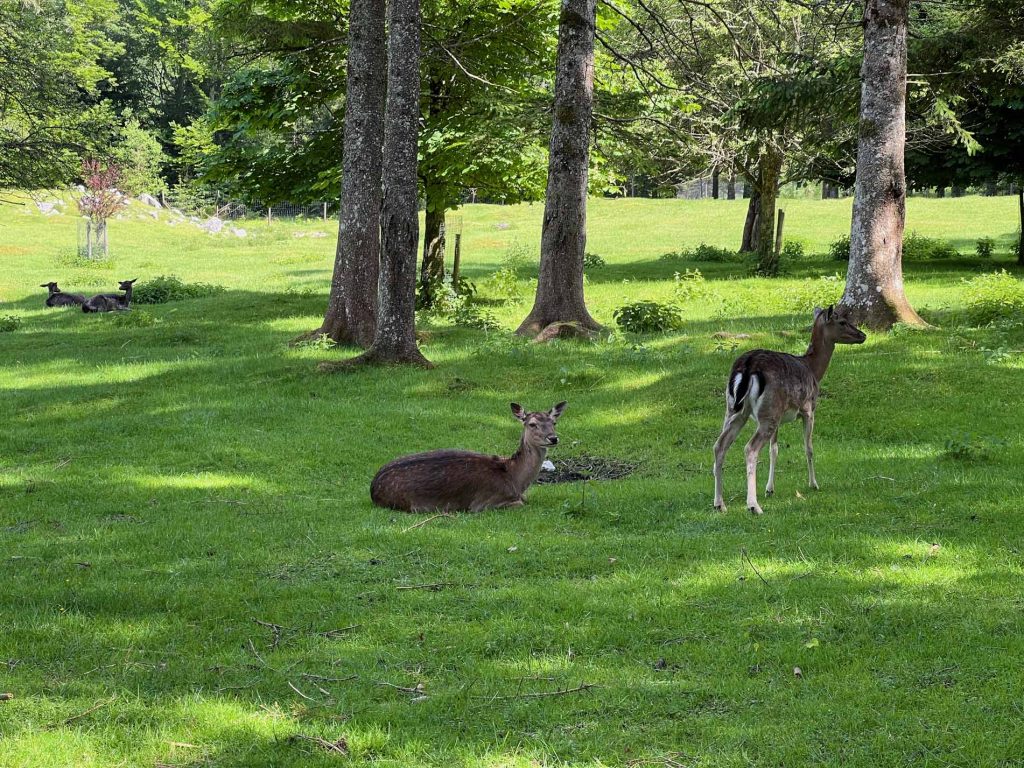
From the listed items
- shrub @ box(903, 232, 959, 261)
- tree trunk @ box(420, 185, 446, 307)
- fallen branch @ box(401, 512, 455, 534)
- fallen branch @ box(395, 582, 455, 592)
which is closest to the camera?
fallen branch @ box(395, 582, 455, 592)

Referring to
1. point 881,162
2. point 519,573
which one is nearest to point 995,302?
point 881,162

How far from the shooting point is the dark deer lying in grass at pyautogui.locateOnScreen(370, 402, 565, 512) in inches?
422

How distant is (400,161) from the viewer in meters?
18.1

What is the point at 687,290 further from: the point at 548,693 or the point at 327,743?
the point at 327,743

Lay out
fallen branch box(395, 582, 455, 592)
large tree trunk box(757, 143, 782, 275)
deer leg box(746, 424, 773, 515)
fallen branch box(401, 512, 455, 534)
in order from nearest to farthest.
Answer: fallen branch box(395, 582, 455, 592)
fallen branch box(401, 512, 455, 534)
deer leg box(746, 424, 773, 515)
large tree trunk box(757, 143, 782, 275)

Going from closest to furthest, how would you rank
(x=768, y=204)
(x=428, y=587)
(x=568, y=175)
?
1. (x=428, y=587)
2. (x=568, y=175)
3. (x=768, y=204)

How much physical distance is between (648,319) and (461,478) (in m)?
11.3

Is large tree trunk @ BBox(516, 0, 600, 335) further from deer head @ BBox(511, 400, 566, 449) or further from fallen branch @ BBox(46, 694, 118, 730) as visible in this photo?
fallen branch @ BBox(46, 694, 118, 730)

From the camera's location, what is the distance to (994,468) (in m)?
11.0

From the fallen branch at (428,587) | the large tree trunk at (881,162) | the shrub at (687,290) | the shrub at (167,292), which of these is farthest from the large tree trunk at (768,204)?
the fallen branch at (428,587)

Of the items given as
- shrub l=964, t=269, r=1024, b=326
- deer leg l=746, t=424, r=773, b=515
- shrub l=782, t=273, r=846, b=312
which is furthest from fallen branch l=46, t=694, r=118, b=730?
shrub l=782, t=273, r=846, b=312

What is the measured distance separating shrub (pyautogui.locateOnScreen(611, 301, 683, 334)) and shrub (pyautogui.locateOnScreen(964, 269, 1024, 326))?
5.47 metres

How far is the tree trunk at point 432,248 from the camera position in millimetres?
27453

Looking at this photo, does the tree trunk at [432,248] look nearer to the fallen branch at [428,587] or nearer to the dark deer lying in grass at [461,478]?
the dark deer lying in grass at [461,478]
